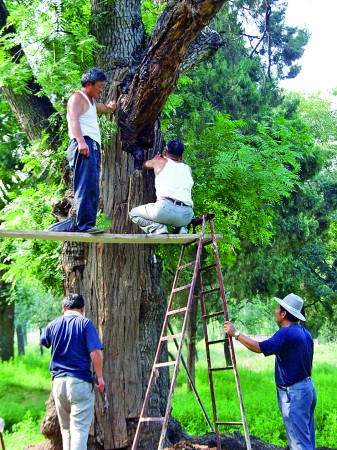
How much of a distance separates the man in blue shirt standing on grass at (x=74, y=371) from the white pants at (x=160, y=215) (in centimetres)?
133

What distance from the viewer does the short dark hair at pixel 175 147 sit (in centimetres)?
696

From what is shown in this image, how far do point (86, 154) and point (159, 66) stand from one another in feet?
4.83

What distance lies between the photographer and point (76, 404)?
233 inches

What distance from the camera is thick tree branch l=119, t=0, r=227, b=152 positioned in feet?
21.6

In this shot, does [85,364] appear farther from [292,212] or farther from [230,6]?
[230,6]

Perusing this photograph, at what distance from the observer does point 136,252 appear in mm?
7602

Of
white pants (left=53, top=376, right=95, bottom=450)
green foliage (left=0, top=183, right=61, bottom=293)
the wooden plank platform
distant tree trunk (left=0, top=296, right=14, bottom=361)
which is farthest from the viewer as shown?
distant tree trunk (left=0, top=296, right=14, bottom=361)

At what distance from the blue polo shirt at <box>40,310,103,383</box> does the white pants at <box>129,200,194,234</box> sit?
1.43 m

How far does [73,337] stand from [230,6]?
13213 mm

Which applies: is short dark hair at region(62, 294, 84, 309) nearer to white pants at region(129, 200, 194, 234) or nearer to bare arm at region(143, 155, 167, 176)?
white pants at region(129, 200, 194, 234)

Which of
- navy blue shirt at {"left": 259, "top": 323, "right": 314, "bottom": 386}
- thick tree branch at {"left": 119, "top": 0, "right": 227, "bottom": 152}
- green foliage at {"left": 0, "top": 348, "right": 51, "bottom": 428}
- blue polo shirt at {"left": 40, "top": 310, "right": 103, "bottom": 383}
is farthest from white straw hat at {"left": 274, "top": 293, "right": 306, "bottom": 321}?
green foliage at {"left": 0, "top": 348, "right": 51, "bottom": 428}

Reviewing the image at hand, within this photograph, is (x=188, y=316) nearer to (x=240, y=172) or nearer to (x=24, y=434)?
(x=240, y=172)

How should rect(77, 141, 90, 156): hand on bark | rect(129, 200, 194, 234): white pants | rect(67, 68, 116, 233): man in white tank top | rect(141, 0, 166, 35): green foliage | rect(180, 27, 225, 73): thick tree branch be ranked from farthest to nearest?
rect(141, 0, 166, 35): green foliage
rect(180, 27, 225, 73): thick tree branch
rect(129, 200, 194, 234): white pants
rect(67, 68, 116, 233): man in white tank top
rect(77, 141, 90, 156): hand on bark

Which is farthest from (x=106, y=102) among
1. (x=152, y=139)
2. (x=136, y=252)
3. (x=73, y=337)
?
(x=73, y=337)
